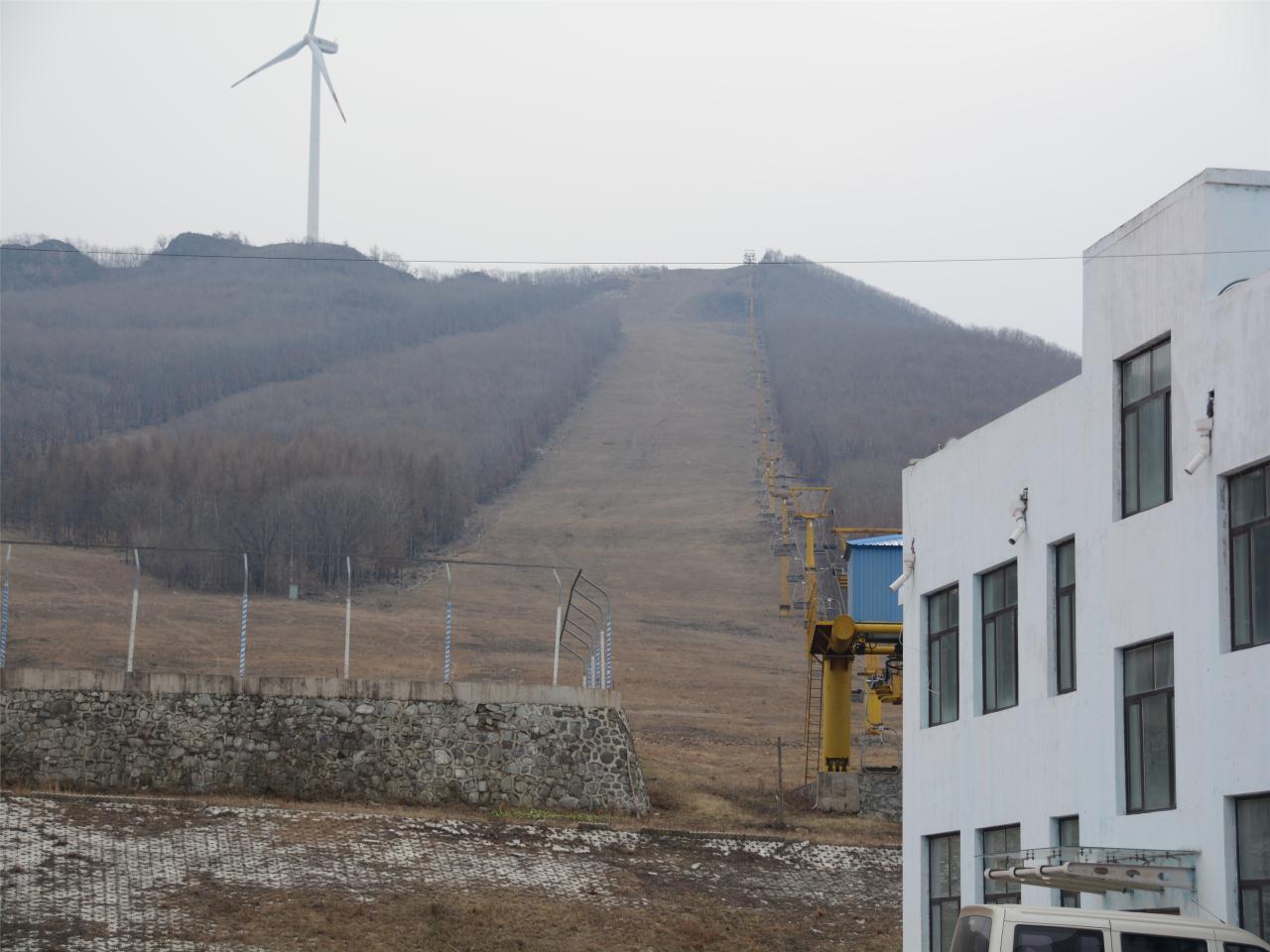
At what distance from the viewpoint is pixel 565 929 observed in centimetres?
2619

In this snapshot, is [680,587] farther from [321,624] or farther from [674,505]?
[321,624]

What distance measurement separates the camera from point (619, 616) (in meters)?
75.2

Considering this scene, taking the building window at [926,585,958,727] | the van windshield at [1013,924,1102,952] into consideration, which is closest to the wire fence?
the building window at [926,585,958,727]

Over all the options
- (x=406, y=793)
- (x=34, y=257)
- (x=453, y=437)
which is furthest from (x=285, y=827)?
(x=34, y=257)

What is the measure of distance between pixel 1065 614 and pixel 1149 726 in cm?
258

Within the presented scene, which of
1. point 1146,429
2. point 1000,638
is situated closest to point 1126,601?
point 1146,429

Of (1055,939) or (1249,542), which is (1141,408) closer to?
(1249,542)

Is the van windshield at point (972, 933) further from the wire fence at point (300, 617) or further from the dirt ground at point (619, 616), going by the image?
the wire fence at point (300, 617)

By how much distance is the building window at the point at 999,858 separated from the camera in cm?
2117

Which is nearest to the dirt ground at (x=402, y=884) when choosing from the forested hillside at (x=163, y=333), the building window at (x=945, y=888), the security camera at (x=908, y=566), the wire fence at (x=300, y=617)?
the building window at (x=945, y=888)

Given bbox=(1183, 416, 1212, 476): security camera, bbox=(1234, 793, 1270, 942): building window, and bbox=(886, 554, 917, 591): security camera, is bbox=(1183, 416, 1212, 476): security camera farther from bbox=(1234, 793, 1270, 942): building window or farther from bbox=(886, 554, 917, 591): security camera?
bbox=(886, 554, 917, 591): security camera

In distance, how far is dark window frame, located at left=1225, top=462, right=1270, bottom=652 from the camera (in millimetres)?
16453

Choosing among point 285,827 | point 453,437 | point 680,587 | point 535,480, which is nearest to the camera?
point 285,827

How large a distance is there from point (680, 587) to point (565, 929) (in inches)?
2272
